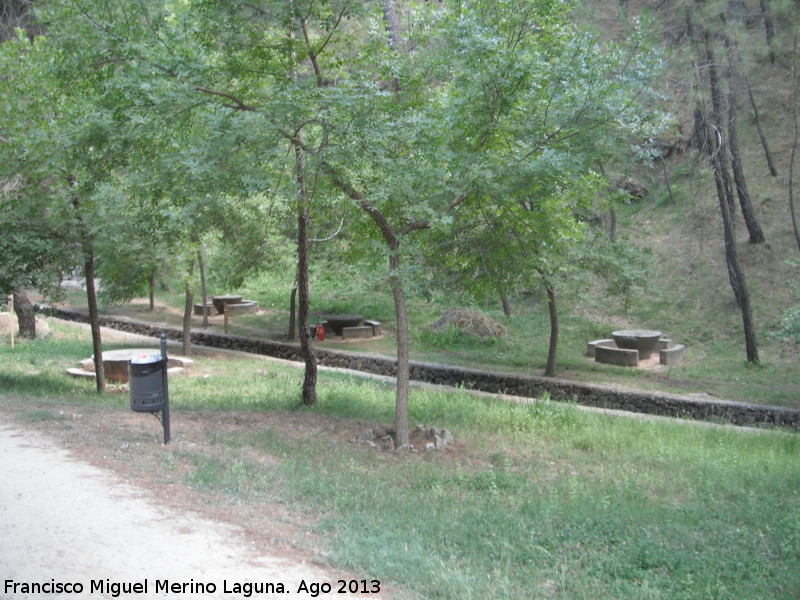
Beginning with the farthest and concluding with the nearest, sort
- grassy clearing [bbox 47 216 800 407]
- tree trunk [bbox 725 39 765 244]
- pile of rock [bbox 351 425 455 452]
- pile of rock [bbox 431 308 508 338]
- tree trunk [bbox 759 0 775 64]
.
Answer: pile of rock [bbox 431 308 508 338]
tree trunk [bbox 759 0 775 64]
tree trunk [bbox 725 39 765 244]
grassy clearing [bbox 47 216 800 407]
pile of rock [bbox 351 425 455 452]

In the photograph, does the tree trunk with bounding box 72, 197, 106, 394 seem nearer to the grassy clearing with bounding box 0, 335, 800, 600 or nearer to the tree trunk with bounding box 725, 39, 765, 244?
the grassy clearing with bounding box 0, 335, 800, 600

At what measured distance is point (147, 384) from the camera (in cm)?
794

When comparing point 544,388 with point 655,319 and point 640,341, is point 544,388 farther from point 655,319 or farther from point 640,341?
point 655,319

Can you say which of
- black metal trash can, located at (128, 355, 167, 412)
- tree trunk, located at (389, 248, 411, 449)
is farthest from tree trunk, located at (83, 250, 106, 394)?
tree trunk, located at (389, 248, 411, 449)

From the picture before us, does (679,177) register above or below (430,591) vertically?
above

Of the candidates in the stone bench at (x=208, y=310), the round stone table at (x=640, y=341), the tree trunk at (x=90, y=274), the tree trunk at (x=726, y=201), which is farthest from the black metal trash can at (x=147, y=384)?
the stone bench at (x=208, y=310)

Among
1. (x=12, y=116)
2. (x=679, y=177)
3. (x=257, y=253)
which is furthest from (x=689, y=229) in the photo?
(x=12, y=116)

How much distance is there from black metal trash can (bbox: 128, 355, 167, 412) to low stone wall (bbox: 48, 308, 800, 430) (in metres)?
6.35

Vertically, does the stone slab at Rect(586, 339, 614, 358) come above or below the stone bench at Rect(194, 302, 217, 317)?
below

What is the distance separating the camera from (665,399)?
14805 mm

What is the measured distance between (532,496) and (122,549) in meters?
4.06

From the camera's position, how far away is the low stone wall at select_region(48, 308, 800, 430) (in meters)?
14.0

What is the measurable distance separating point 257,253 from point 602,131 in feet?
24.8

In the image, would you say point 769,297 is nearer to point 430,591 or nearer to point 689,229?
point 689,229
